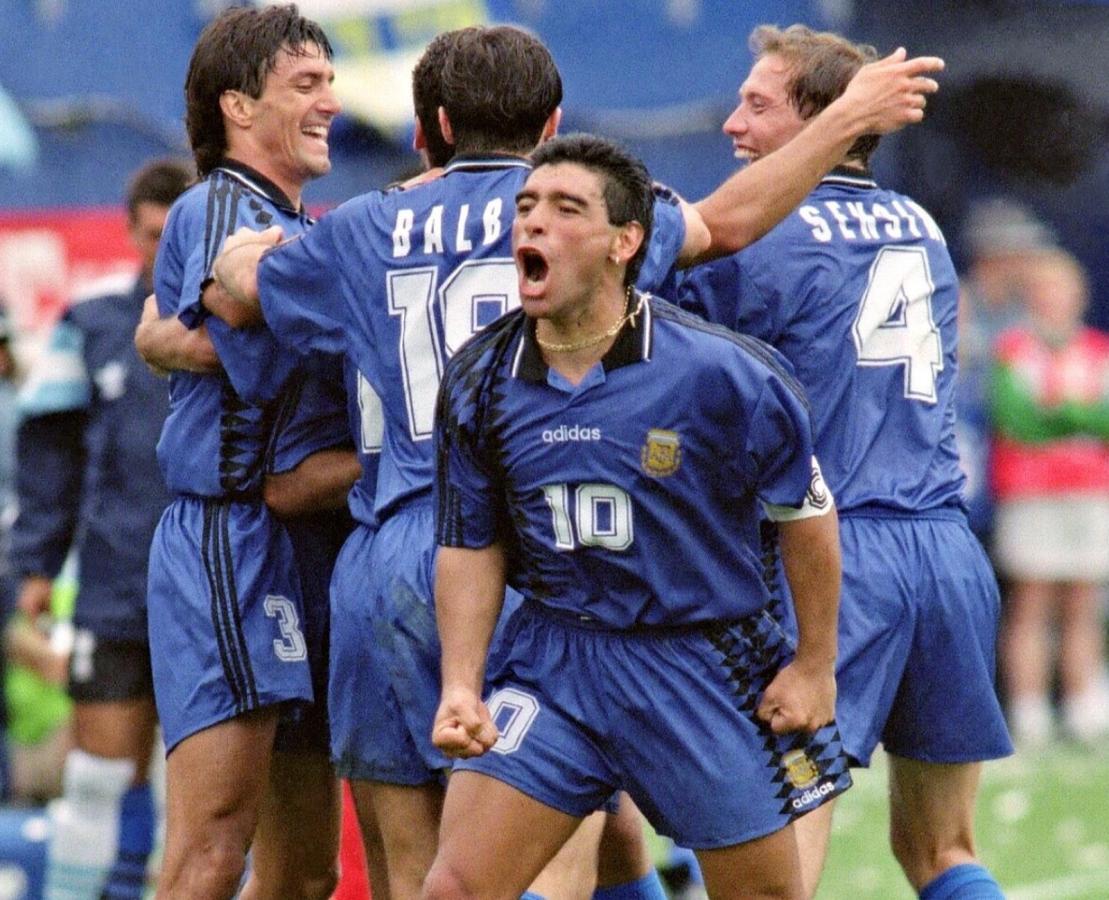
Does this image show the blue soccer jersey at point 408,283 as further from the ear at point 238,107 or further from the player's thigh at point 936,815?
the player's thigh at point 936,815

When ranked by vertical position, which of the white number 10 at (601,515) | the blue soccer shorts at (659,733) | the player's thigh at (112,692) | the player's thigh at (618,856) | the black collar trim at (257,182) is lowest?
the player's thigh at (112,692)

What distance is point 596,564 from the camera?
462 cm

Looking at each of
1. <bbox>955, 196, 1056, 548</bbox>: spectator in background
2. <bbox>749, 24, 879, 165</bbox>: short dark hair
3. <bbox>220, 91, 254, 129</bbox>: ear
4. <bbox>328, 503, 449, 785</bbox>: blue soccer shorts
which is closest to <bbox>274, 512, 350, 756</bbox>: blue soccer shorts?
<bbox>328, 503, 449, 785</bbox>: blue soccer shorts

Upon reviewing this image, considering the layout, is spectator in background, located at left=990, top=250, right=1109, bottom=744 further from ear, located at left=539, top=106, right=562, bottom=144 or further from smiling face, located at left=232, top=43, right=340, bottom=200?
ear, located at left=539, top=106, right=562, bottom=144

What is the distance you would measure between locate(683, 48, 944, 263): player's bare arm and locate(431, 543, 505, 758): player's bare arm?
89 centimetres

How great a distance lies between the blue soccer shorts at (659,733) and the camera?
15.2ft

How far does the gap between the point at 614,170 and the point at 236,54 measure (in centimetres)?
118

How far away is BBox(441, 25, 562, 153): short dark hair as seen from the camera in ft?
16.0

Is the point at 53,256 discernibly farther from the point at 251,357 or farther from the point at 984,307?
the point at 251,357

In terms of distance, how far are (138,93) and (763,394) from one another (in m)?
10.7

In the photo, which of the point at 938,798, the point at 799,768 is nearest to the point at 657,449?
the point at 799,768

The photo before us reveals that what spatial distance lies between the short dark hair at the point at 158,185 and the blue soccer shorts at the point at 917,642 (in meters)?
2.77

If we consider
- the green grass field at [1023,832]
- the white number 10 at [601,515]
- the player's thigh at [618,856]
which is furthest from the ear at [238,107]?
the green grass field at [1023,832]

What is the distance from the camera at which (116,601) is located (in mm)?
7219
